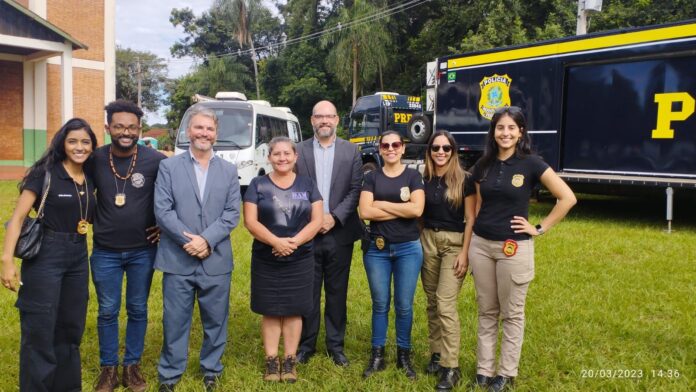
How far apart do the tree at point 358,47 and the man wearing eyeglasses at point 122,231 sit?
90.2ft

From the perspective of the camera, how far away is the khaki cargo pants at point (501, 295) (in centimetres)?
338

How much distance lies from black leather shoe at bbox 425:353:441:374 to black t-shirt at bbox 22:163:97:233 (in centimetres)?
246

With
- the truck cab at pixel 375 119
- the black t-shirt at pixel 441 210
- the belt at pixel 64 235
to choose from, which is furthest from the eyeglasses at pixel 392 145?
the truck cab at pixel 375 119

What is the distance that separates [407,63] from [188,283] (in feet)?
98.8

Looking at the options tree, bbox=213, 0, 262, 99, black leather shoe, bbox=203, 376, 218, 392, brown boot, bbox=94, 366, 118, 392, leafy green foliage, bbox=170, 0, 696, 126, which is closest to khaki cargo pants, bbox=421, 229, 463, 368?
black leather shoe, bbox=203, 376, 218, 392

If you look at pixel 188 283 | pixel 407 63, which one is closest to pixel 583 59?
pixel 188 283

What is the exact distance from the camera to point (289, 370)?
12.6 feet

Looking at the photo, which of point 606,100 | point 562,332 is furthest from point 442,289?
point 606,100

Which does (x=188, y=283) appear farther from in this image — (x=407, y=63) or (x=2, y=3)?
(x=407, y=63)

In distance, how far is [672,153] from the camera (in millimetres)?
8594

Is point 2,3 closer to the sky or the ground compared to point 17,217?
closer to the sky

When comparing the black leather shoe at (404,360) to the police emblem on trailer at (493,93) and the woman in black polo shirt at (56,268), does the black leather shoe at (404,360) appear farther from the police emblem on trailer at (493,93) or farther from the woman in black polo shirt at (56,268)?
the police emblem on trailer at (493,93)

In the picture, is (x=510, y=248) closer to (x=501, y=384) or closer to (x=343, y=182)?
(x=501, y=384)

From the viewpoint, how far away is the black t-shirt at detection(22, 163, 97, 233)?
3.17 metres
